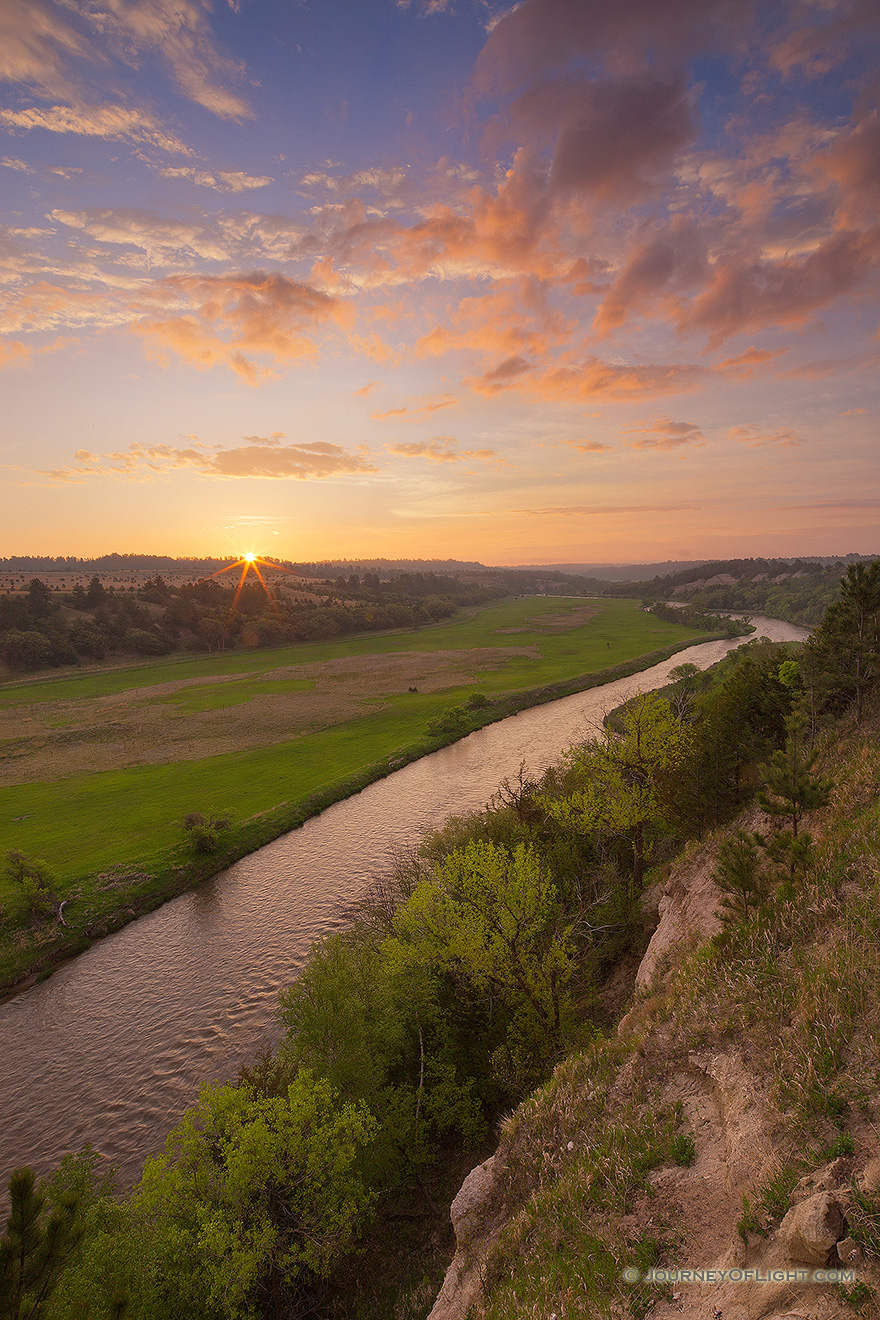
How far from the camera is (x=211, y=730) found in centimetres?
7725

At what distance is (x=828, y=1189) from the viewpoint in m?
7.20

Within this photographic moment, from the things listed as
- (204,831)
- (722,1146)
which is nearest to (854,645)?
(722,1146)

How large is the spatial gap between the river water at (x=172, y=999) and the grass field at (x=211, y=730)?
6.29 metres

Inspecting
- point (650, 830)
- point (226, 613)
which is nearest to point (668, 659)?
point (650, 830)

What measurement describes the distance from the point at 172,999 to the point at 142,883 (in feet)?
42.0

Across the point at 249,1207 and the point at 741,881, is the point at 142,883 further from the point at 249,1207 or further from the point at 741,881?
the point at 741,881

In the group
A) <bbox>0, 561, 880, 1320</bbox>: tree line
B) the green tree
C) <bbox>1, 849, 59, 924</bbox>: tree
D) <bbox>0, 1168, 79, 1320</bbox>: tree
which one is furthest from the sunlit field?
<bbox>0, 1168, 79, 1320</bbox>: tree

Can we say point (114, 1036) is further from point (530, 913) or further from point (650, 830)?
point (650, 830)

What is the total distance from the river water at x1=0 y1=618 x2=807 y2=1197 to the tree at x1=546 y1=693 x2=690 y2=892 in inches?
751

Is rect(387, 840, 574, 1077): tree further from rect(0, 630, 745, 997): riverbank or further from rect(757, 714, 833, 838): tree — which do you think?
rect(0, 630, 745, 997): riverbank

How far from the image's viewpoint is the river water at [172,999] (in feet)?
77.2

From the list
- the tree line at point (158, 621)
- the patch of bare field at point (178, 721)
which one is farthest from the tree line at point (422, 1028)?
the tree line at point (158, 621)

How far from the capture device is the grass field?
49.0 m

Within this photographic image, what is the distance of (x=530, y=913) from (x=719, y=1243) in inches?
525
